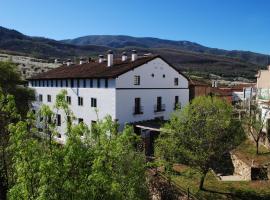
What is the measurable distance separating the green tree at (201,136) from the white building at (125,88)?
14.5 meters

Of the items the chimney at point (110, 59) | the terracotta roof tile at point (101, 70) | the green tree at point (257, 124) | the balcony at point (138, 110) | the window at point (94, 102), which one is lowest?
the green tree at point (257, 124)

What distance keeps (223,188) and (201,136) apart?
5.25 metres

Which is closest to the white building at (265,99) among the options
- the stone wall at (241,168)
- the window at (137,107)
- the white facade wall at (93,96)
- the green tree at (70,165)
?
the stone wall at (241,168)

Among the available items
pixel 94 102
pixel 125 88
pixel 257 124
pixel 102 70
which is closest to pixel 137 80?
pixel 125 88

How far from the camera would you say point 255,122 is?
36.4 meters

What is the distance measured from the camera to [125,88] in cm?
4012

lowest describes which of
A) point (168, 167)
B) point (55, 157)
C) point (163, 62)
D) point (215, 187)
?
point (215, 187)

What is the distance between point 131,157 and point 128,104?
2526 centimetres

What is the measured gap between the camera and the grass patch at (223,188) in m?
25.4

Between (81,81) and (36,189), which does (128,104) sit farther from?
(36,189)

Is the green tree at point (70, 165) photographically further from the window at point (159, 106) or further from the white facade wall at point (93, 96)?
the window at point (159, 106)

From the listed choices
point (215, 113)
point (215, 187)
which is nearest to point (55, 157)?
point (215, 113)

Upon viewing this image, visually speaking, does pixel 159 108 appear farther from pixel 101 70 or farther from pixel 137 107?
pixel 101 70

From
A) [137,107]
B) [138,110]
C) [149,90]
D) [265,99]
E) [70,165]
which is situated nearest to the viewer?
[70,165]
